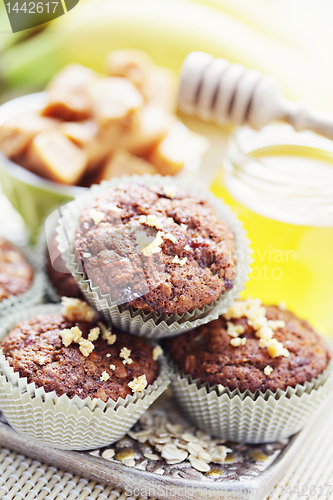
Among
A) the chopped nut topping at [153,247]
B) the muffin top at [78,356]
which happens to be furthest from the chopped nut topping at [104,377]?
the chopped nut topping at [153,247]

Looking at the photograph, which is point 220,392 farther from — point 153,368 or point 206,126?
point 206,126

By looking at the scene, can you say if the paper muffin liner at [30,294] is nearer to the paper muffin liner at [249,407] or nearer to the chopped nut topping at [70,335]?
the chopped nut topping at [70,335]

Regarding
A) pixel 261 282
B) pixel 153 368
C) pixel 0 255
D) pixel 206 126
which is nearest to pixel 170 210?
pixel 153 368

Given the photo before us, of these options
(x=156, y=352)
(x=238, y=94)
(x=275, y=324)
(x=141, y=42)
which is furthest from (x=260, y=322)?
(x=141, y=42)

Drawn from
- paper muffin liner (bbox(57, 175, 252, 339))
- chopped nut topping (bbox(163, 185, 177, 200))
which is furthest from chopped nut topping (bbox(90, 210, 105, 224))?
chopped nut topping (bbox(163, 185, 177, 200))

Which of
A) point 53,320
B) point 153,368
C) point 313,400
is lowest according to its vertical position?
point 313,400

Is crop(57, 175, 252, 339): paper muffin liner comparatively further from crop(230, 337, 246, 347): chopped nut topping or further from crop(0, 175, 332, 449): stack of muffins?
crop(230, 337, 246, 347): chopped nut topping
